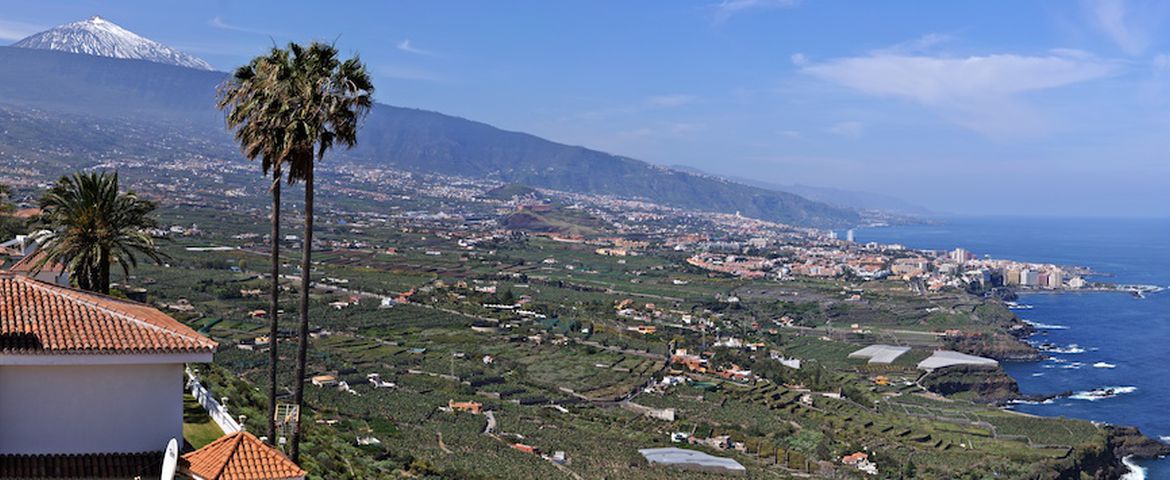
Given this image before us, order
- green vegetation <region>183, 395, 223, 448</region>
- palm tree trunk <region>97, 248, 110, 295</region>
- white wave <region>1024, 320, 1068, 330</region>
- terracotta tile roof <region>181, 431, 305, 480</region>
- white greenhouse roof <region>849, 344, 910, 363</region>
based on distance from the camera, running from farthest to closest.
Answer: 1. white wave <region>1024, 320, 1068, 330</region>
2. white greenhouse roof <region>849, 344, 910, 363</region>
3. palm tree trunk <region>97, 248, 110, 295</region>
4. green vegetation <region>183, 395, 223, 448</region>
5. terracotta tile roof <region>181, 431, 305, 480</region>

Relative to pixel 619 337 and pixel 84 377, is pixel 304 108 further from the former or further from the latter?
pixel 619 337

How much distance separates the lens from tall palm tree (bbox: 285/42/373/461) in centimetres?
1299

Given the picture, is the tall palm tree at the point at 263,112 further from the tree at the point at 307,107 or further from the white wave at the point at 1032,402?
the white wave at the point at 1032,402

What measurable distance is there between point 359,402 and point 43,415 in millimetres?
34373

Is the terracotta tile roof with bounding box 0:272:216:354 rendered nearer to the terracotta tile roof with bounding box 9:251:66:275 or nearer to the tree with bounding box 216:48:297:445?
the tree with bounding box 216:48:297:445

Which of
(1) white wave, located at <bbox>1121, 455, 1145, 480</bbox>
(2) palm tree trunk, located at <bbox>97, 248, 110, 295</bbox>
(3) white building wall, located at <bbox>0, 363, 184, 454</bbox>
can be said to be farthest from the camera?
(1) white wave, located at <bbox>1121, 455, 1145, 480</bbox>

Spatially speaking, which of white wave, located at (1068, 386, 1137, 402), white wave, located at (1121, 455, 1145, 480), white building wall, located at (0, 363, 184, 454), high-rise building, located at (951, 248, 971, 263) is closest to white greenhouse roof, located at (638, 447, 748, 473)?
white wave, located at (1121, 455, 1145, 480)

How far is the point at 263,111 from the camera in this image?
42.8 feet

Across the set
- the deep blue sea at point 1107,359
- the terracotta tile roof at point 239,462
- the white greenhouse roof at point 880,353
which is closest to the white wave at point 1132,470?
the deep blue sea at point 1107,359

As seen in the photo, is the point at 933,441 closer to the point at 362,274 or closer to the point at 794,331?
the point at 794,331

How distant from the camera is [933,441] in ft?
152

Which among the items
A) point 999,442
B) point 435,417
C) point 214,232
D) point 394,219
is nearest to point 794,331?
point 999,442

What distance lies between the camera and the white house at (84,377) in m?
9.27

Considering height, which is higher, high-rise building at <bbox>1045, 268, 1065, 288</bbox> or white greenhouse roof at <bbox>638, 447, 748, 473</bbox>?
high-rise building at <bbox>1045, 268, 1065, 288</bbox>
